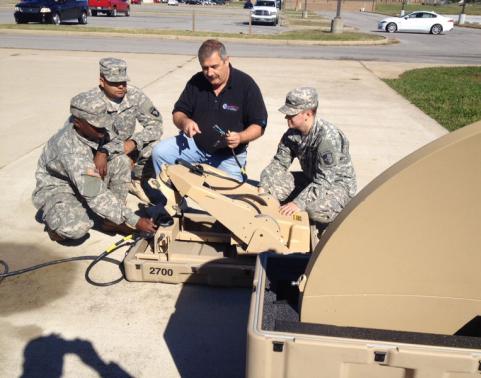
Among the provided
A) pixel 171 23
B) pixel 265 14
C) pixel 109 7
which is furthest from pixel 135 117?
pixel 109 7

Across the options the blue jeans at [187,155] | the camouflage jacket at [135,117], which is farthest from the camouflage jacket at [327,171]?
the camouflage jacket at [135,117]

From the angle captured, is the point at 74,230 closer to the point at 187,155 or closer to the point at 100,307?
the point at 100,307

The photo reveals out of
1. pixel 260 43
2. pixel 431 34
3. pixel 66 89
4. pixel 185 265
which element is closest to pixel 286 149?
pixel 185 265

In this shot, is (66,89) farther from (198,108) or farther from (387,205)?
(387,205)

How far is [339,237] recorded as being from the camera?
1.95 metres

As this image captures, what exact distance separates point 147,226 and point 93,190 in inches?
20.5

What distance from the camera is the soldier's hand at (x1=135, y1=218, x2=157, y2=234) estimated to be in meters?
3.82

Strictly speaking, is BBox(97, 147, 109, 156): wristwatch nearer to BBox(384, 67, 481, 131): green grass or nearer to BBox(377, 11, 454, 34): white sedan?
BBox(384, 67, 481, 131): green grass

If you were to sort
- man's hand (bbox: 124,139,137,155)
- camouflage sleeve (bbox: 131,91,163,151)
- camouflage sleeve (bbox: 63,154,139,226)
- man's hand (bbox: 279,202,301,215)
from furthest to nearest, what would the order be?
camouflage sleeve (bbox: 131,91,163,151) < man's hand (bbox: 124,139,137,155) < camouflage sleeve (bbox: 63,154,139,226) < man's hand (bbox: 279,202,301,215)

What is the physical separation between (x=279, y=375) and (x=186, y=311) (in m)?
1.49

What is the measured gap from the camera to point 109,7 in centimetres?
3322

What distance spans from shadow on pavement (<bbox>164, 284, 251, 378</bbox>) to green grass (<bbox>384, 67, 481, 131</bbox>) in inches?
251

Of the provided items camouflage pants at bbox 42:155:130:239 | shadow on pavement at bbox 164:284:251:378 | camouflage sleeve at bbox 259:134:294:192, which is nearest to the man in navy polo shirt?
camouflage sleeve at bbox 259:134:294:192

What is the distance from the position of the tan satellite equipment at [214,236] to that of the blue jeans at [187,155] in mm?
851
